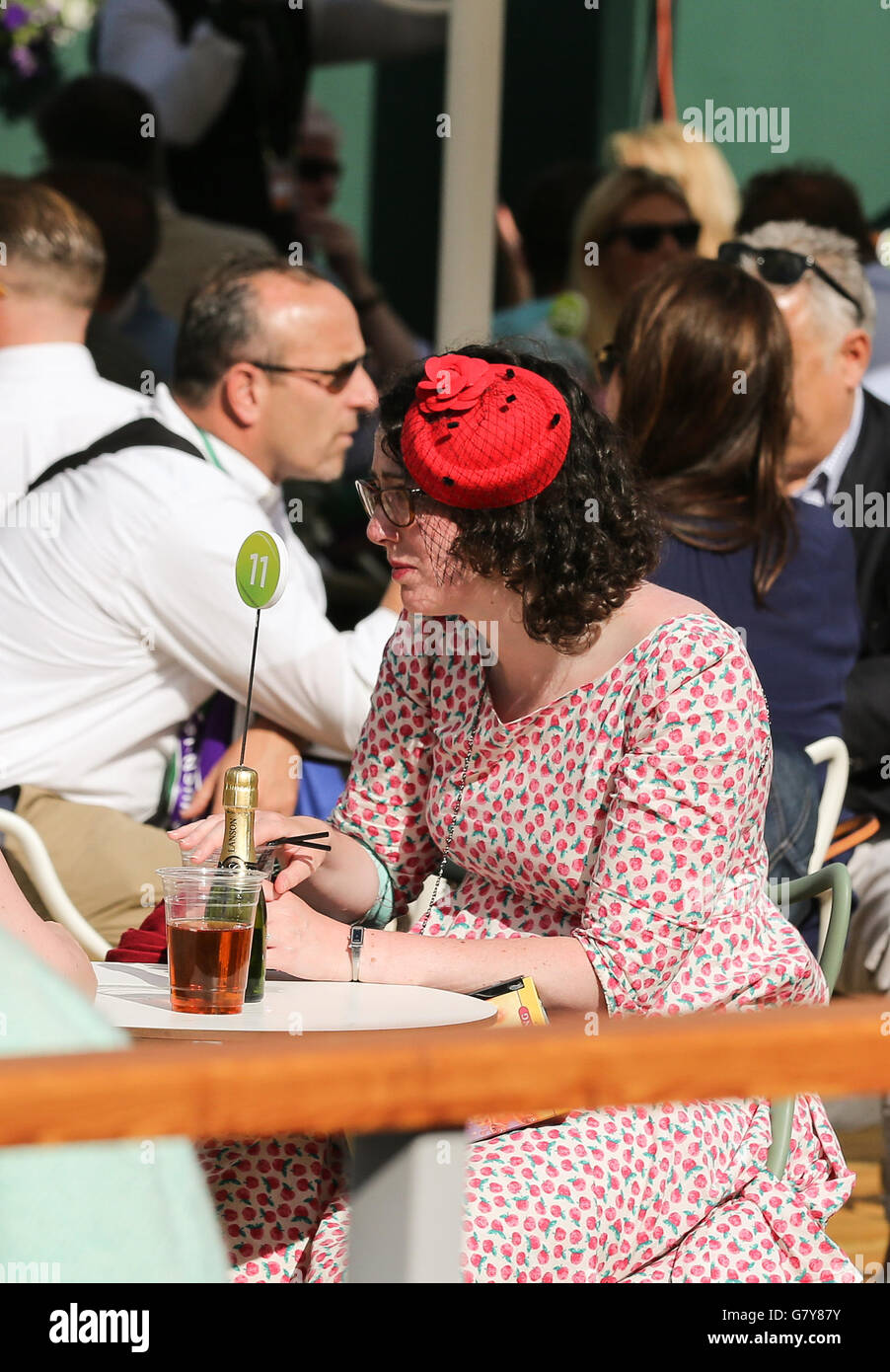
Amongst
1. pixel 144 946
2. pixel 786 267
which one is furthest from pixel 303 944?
pixel 786 267

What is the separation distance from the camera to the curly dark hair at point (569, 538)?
2172 mm

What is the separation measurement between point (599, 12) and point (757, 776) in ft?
19.3

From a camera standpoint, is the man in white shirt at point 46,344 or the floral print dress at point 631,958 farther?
the man in white shirt at point 46,344

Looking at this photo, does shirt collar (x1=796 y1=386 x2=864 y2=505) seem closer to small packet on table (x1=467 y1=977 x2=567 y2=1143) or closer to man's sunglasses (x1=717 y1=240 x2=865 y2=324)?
man's sunglasses (x1=717 y1=240 x2=865 y2=324)

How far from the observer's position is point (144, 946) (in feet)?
7.27

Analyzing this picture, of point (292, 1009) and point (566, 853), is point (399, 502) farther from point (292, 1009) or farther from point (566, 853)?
point (292, 1009)

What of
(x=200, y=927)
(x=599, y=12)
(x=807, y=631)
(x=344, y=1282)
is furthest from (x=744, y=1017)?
(x=599, y=12)

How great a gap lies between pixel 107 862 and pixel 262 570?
106cm

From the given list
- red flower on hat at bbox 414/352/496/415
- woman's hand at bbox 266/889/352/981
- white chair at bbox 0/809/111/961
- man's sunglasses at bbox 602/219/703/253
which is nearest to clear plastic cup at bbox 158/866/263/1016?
woman's hand at bbox 266/889/352/981

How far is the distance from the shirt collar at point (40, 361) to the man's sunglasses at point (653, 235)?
2060 millimetres

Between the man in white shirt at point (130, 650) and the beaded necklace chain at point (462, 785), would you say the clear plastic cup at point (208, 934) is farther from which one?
the man in white shirt at point (130, 650)

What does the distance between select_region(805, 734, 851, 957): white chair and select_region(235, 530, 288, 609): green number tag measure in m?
1.12

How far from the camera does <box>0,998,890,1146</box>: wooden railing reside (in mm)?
931

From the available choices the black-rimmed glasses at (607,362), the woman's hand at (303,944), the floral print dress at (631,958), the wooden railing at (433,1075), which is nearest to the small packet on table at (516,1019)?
the floral print dress at (631,958)
